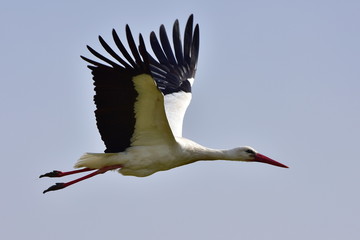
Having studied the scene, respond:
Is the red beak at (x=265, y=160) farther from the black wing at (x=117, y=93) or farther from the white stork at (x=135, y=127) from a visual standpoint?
the black wing at (x=117, y=93)

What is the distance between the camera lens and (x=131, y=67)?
37.6 ft

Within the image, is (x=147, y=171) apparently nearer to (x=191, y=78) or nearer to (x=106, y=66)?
(x=106, y=66)

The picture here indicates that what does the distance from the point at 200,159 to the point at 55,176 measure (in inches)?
85.6

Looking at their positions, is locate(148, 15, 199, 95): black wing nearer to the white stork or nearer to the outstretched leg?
the white stork

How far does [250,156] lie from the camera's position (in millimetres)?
13734

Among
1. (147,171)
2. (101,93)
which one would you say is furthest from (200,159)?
(101,93)

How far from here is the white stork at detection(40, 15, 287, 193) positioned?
11461 millimetres

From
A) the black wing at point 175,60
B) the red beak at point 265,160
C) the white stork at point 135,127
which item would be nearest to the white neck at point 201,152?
the white stork at point 135,127

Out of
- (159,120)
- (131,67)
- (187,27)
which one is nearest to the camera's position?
(131,67)

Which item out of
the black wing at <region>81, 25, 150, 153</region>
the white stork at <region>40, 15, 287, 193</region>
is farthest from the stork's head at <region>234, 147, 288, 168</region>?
the black wing at <region>81, 25, 150, 153</region>

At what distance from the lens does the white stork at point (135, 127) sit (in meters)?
11.5

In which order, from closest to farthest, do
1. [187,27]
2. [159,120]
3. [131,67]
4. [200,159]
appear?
[131,67], [159,120], [200,159], [187,27]

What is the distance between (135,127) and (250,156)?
2241mm

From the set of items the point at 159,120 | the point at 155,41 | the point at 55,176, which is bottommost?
the point at 55,176
